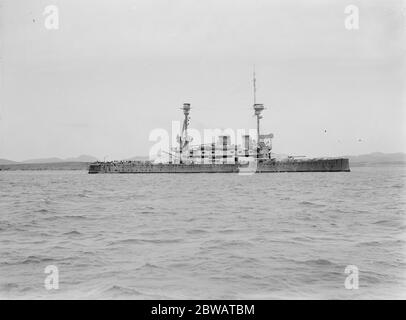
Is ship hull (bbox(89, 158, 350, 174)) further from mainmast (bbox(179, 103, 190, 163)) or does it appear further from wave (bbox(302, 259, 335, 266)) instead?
wave (bbox(302, 259, 335, 266))

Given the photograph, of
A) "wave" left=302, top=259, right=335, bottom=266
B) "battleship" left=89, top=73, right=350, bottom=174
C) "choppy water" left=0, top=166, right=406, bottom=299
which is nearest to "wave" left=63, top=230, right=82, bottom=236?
"choppy water" left=0, top=166, right=406, bottom=299

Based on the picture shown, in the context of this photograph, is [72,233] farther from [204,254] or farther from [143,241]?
[204,254]

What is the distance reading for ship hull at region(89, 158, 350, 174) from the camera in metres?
87.8

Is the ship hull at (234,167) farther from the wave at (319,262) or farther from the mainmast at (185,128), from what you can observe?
the wave at (319,262)

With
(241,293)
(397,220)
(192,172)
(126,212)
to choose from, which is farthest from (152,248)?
(192,172)

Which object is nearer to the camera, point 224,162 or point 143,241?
point 143,241

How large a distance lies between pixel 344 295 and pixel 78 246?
7.44 m

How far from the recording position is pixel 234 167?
90875 millimetres

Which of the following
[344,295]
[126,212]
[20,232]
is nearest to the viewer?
[344,295]

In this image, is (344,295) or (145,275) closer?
(344,295)

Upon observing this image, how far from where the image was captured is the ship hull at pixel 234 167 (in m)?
87.8

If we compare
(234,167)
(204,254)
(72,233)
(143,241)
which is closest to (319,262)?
(204,254)
